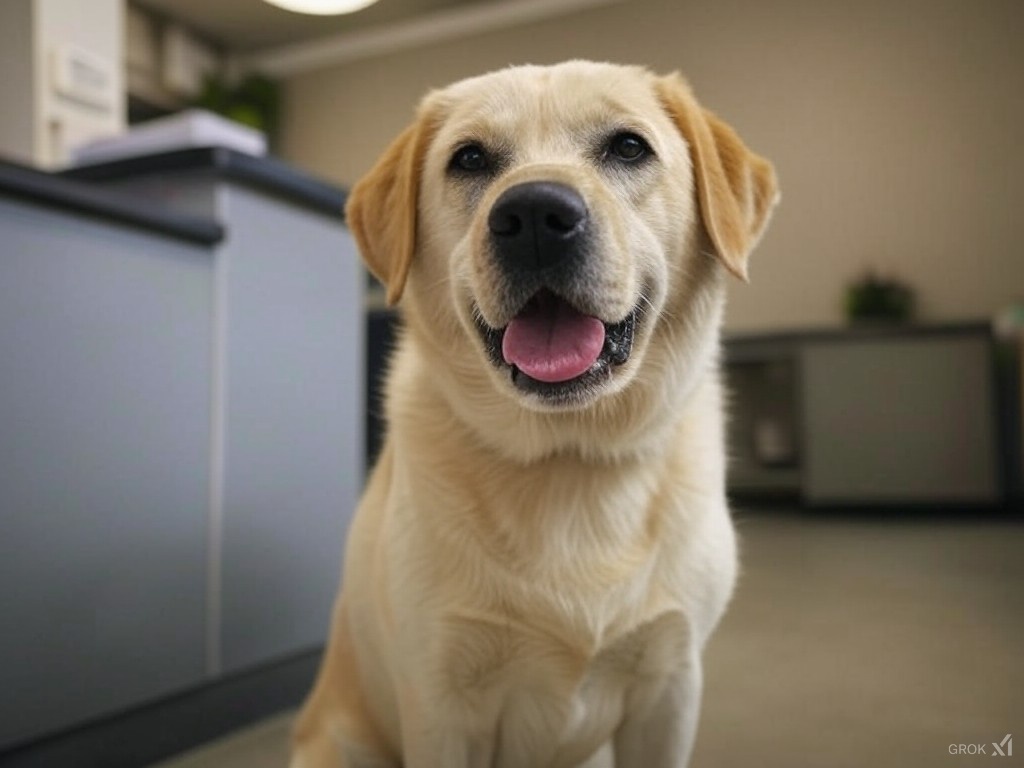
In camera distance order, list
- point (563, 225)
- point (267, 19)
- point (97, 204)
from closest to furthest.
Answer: point (563, 225) → point (97, 204) → point (267, 19)

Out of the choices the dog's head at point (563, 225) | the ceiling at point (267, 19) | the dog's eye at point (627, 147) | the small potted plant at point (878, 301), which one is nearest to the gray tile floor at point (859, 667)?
the dog's head at point (563, 225)

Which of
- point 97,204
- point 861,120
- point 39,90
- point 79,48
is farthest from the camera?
point 861,120

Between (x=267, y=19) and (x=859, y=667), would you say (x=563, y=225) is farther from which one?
(x=267, y=19)

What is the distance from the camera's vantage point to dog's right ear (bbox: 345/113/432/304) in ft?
3.11

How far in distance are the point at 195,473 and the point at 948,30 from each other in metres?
4.78

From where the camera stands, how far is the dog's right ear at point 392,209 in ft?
3.11

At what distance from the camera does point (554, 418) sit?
3.06 feet

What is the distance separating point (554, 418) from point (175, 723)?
89cm

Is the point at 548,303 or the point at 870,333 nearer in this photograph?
the point at 548,303

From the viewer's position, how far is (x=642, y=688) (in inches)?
35.6

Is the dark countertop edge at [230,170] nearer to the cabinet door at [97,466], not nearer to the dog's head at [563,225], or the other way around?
the cabinet door at [97,466]

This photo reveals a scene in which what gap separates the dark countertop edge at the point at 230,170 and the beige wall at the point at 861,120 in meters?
3.08

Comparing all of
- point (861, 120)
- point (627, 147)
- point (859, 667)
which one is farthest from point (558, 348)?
point (861, 120)

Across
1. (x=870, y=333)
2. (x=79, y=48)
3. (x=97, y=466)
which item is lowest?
(x=97, y=466)
